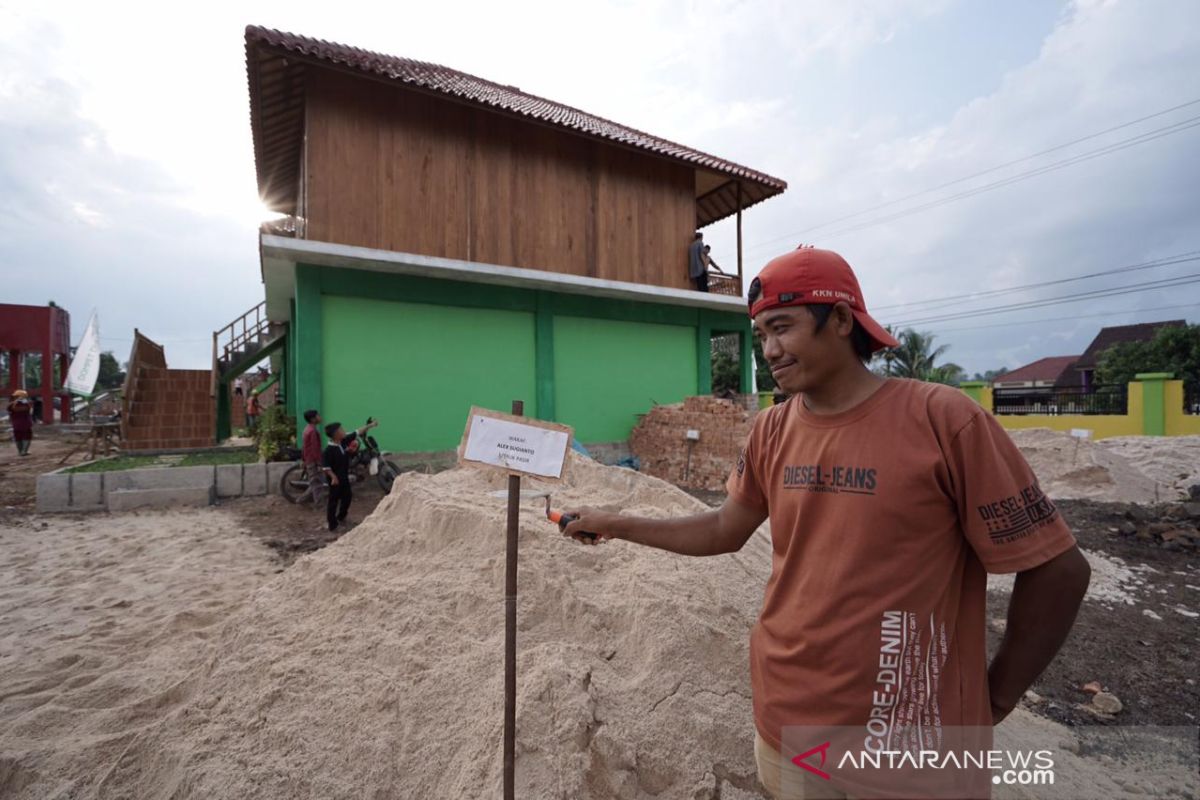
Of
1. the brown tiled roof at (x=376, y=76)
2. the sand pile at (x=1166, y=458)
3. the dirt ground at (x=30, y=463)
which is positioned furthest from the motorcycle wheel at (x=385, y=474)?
the sand pile at (x=1166, y=458)

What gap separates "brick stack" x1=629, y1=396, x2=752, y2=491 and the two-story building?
620 mm

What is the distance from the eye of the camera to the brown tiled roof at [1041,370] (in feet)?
123

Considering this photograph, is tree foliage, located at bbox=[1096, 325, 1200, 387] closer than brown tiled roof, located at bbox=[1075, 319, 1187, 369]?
Yes

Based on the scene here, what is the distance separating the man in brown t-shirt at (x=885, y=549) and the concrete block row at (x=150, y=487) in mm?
8371

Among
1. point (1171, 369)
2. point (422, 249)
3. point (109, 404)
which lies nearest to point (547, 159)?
point (422, 249)

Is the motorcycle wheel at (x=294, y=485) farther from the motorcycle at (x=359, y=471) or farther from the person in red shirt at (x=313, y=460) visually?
the person in red shirt at (x=313, y=460)

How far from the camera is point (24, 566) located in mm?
4977

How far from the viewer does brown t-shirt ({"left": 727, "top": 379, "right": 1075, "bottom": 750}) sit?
1035mm

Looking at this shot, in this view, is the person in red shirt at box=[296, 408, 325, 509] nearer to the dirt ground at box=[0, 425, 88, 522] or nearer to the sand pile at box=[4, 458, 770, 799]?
the dirt ground at box=[0, 425, 88, 522]

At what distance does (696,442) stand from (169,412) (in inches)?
411

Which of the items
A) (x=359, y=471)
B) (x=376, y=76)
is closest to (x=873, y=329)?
(x=359, y=471)

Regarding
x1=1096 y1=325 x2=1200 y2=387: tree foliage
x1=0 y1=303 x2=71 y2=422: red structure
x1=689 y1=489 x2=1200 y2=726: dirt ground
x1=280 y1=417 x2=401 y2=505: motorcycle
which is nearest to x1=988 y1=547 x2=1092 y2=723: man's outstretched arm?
x1=689 y1=489 x2=1200 y2=726: dirt ground

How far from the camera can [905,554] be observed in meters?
1.07

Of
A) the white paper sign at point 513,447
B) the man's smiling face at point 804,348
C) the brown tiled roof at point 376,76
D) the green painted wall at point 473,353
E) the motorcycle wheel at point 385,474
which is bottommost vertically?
the motorcycle wheel at point 385,474
